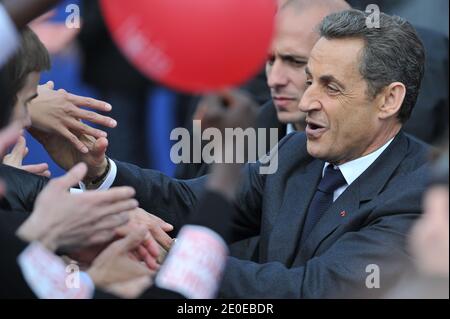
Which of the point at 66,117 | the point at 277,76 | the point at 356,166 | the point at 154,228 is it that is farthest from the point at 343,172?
the point at 277,76

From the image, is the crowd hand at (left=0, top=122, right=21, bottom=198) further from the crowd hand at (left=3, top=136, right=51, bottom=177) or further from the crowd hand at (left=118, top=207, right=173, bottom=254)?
the crowd hand at (left=3, top=136, right=51, bottom=177)

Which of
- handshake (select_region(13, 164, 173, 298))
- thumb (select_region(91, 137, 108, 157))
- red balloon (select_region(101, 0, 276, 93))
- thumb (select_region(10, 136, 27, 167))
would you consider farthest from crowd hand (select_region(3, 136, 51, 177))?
red balloon (select_region(101, 0, 276, 93))

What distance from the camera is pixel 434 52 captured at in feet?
16.3

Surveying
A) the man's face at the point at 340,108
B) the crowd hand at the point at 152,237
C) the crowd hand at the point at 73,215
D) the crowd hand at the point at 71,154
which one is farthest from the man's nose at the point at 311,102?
the crowd hand at the point at 73,215

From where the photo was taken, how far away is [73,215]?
253 cm

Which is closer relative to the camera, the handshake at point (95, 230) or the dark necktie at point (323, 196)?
the handshake at point (95, 230)

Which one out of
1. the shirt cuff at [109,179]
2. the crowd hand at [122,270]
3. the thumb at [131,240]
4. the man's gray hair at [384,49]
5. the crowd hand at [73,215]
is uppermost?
the man's gray hair at [384,49]

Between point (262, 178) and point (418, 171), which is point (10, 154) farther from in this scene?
point (418, 171)

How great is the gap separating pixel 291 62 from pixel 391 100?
97 centimetres

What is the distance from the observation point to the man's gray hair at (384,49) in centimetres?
324

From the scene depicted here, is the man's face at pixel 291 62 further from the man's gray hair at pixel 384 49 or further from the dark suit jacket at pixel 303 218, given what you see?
the man's gray hair at pixel 384 49

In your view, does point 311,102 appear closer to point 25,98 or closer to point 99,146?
point 99,146

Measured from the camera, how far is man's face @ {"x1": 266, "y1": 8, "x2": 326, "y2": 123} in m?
4.16
